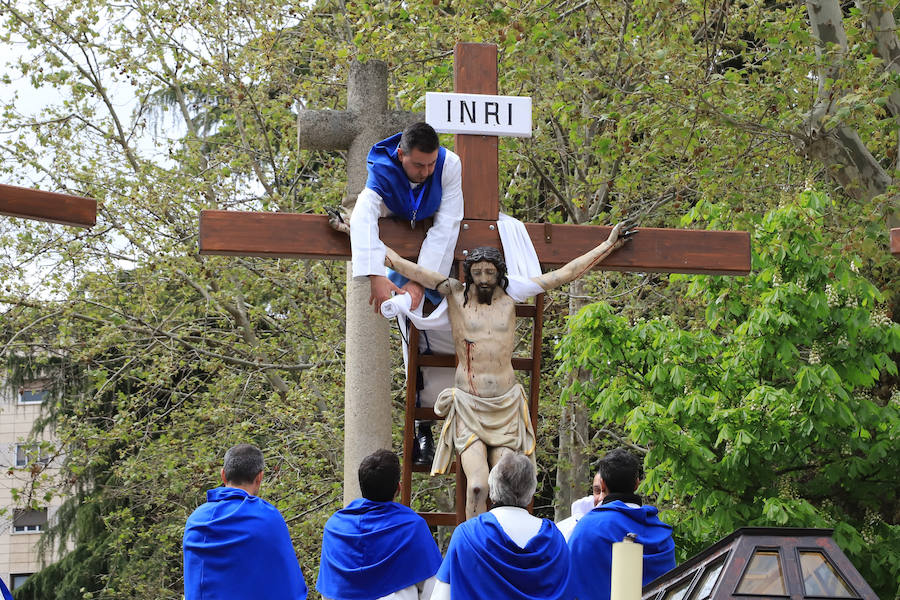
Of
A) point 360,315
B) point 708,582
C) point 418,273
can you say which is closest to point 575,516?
point 418,273


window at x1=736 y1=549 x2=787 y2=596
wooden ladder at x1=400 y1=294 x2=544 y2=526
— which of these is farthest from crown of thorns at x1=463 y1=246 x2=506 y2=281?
window at x1=736 y1=549 x2=787 y2=596

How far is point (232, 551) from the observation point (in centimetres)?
577

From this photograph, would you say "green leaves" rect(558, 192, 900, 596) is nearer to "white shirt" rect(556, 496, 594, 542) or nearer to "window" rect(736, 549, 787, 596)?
"white shirt" rect(556, 496, 594, 542)

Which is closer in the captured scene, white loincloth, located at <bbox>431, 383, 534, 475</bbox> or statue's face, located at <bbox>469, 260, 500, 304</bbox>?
white loincloth, located at <bbox>431, 383, 534, 475</bbox>

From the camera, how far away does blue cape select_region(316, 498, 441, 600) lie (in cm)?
578

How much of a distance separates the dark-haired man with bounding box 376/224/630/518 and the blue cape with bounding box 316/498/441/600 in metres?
0.67

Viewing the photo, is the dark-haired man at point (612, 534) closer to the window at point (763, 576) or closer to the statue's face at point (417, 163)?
the statue's face at point (417, 163)

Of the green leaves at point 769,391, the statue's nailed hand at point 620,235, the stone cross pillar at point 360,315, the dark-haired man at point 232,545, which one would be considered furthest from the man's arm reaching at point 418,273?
the green leaves at point 769,391

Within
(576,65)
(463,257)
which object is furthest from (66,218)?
(576,65)

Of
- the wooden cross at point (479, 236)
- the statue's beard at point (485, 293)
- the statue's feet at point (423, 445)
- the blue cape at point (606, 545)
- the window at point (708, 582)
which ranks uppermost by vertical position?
the wooden cross at point (479, 236)

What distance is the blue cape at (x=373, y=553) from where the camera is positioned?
578cm

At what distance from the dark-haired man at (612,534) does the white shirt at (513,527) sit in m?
0.98

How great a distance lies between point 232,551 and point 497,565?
1.40 m

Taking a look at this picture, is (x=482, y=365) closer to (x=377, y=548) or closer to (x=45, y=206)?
(x=377, y=548)
